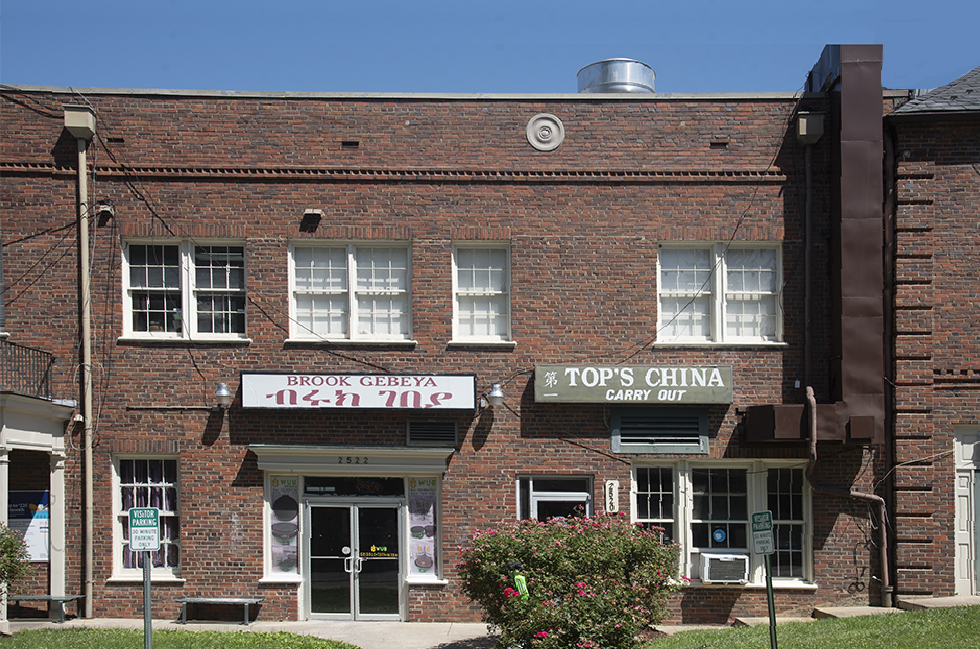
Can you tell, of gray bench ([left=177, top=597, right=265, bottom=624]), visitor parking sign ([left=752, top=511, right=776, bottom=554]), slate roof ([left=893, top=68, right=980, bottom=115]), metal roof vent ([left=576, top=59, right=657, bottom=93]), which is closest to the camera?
visitor parking sign ([left=752, top=511, right=776, bottom=554])

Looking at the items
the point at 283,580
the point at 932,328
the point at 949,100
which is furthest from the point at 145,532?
the point at 949,100

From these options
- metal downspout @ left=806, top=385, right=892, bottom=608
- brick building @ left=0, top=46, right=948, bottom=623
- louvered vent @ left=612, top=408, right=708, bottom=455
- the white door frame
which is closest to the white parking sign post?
brick building @ left=0, top=46, right=948, bottom=623

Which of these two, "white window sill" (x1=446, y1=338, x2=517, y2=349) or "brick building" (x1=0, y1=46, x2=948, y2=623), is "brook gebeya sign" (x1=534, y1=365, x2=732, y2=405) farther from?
"white window sill" (x1=446, y1=338, x2=517, y2=349)

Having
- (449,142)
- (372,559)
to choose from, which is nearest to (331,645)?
(372,559)

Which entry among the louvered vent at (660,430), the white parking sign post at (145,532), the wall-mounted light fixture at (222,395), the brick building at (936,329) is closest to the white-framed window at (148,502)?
the wall-mounted light fixture at (222,395)

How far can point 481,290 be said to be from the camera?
14578mm

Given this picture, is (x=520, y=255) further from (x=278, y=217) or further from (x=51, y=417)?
(x=51, y=417)

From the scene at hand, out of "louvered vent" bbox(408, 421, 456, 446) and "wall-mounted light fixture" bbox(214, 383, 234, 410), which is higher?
"wall-mounted light fixture" bbox(214, 383, 234, 410)

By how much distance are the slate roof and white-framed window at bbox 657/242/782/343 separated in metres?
3.18

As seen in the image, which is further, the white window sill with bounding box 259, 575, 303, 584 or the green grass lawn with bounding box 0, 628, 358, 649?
the white window sill with bounding box 259, 575, 303, 584

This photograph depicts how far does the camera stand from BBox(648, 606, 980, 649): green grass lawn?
10.4 m

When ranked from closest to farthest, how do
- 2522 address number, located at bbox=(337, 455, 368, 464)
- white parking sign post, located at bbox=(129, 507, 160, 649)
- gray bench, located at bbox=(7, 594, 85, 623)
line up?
white parking sign post, located at bbox=(129, 507, 160, 649)
gray bench, located at bbox=(7, 594, 85, 623)
2522 address number, located at bbox=(337, 455, 368, 464)

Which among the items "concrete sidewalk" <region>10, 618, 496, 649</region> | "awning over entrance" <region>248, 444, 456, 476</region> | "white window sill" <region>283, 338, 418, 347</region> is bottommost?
"concrete sidewalk" <region>10, 618, 496, 649</region>

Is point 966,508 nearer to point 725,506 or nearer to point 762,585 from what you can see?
point 762,585
